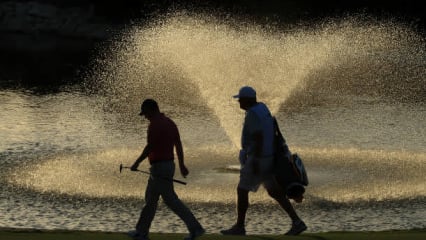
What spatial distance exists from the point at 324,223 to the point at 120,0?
6795 centimetres

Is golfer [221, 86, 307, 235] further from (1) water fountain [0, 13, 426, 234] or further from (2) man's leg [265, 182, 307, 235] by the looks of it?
(1) water fountain [0, 13, 426, 234]

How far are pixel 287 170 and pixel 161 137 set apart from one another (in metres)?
1.95

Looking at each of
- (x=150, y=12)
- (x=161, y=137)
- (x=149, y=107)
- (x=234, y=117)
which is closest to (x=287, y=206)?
(x=161, y=137)

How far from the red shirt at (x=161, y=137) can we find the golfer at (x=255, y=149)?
1.13m

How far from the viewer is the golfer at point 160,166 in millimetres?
13070

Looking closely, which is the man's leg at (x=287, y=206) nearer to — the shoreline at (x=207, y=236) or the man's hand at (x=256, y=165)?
the shoreline at (x=207, y=236)

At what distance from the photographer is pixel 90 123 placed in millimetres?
31453

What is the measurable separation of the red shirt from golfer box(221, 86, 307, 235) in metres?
1.13

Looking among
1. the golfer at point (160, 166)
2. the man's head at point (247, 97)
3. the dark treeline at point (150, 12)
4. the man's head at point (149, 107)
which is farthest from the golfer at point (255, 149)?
the dark treeline at point (150, 12)

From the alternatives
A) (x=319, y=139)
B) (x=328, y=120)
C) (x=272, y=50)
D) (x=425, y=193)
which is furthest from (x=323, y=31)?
(x=425, y=193)

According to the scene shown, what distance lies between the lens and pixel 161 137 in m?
13.1

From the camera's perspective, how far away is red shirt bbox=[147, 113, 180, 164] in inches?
514

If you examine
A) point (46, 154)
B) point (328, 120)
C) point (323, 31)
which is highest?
point (323, 31)

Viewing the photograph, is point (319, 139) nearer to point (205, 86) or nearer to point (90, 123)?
point (90, 123)
